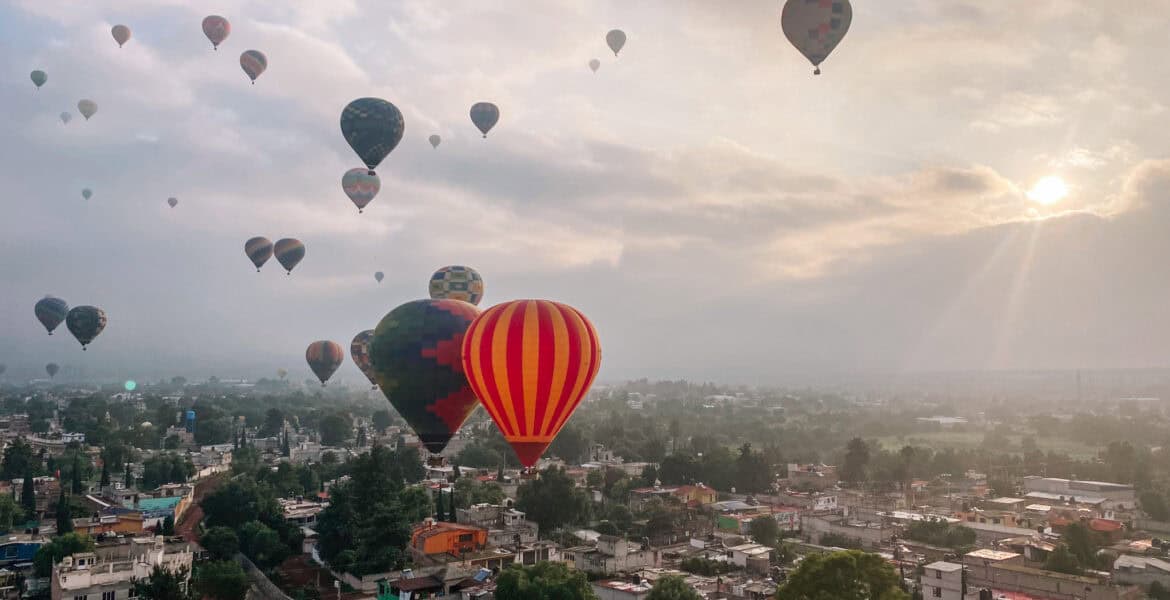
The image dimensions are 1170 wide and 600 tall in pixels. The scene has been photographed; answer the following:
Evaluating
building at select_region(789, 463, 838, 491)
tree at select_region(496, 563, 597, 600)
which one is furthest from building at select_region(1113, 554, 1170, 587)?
building at select_region(789, 463, 838, 491)

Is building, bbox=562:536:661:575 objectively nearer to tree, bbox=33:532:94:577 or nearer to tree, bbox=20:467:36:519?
tree, bbox=33:532:94:577

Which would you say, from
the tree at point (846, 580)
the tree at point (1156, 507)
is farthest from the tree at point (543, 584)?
the tree at point (1156, 507)

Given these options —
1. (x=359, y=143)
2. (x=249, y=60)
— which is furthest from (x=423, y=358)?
(x=249, y=60)

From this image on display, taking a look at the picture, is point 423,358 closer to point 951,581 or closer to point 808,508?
point 951,581

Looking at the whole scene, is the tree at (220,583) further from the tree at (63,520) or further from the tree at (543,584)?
the tree at (63,520)

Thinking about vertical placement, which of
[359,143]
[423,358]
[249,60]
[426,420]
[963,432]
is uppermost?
[249,60]

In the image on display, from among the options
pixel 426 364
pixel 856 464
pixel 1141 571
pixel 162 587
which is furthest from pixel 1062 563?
pixel 856 464

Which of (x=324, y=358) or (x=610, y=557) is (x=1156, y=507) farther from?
(x=324, y=358)
